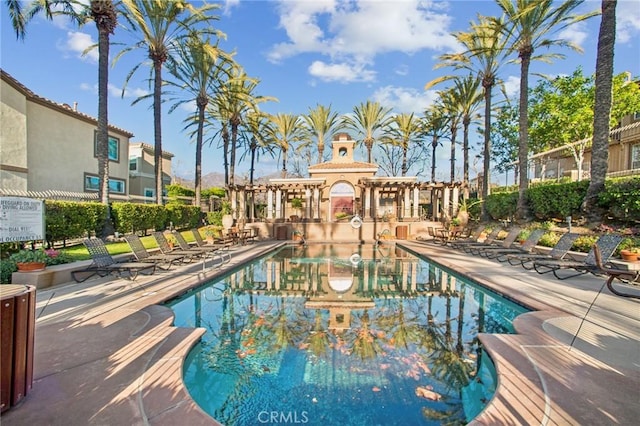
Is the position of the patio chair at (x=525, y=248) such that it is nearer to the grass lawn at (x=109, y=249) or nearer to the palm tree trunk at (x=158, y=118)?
the grass lawn at (x=109, y=249)

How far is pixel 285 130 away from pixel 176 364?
36.0 m

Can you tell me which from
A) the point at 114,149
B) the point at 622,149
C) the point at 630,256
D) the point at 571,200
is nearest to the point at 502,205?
the point at 571,200

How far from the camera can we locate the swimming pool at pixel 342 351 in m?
3.42

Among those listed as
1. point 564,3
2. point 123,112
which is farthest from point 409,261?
point 123,112

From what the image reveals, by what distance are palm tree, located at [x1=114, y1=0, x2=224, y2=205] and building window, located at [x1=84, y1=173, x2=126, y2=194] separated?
8.30m

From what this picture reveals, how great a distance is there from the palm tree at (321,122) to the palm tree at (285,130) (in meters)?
1.21

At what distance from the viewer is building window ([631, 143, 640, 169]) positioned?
23250mm

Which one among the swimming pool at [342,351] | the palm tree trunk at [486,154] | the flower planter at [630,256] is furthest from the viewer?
the palm tree trunk at [486,154]

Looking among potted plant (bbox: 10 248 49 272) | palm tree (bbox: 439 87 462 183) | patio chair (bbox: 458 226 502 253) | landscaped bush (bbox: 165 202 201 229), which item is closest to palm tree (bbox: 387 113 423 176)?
palm tree (bbox: 439 87 462 183)

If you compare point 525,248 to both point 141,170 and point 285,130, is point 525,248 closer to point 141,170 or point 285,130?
point 285,130

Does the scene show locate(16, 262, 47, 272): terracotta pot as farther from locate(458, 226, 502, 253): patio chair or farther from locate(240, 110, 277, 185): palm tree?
locate(240, 110, 277, 185): palm tree

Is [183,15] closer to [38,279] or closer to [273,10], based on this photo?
[273,10]

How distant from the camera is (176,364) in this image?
3613 millimetres

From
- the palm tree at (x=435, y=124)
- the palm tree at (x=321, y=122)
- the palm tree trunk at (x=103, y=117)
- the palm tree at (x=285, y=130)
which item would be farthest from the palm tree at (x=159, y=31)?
the palm tree at (x=435, y=124)
